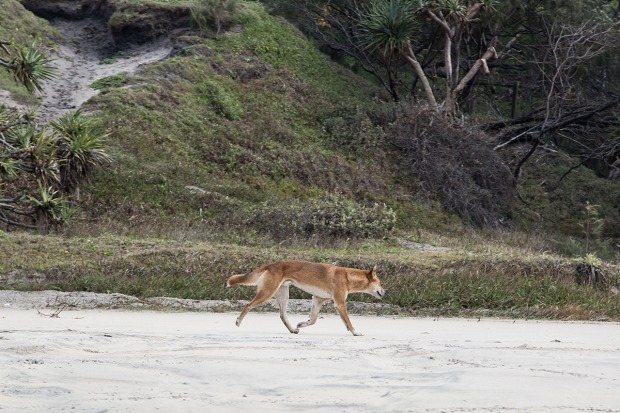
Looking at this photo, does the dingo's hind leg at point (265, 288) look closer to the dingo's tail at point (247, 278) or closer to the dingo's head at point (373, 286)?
the dingo's tail at point (247, 278)

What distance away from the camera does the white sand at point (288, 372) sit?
709 centimetres

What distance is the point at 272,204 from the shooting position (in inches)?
1130

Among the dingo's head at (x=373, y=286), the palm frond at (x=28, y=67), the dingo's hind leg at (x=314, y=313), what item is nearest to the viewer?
the dingo's hind leg at (x=314, y=313)

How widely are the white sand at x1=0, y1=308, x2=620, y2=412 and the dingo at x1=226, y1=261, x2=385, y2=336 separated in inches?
23.2

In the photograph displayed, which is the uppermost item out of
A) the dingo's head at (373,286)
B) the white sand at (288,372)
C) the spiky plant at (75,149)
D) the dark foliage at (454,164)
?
the white sand at (288,372)

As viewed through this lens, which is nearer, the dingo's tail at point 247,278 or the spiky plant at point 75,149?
the dingo's tail at point 247,278

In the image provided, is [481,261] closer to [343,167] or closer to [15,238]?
[15,238]

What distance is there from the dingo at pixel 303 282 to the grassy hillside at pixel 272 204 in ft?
12.6

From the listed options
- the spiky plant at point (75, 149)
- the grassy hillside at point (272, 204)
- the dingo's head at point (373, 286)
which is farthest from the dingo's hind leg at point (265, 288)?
the spiky plant at point (75, 149)

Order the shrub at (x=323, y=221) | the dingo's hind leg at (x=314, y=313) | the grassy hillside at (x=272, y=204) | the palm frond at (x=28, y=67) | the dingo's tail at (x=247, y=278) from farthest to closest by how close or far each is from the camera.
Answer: the shrub at (x=323, y=221) < the palm frond at (x=28, y=67) < the grassy hillside at (x=272, y=204) < the dingo's hind leg at (x=314, y=313) < the dingo's tail at (x=247, y=278)

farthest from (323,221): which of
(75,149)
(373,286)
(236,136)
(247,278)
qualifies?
(247,278)

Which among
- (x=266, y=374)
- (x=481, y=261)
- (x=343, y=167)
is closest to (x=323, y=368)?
(x=266, y=374)

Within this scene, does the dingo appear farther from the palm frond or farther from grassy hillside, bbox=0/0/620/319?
the palm frond

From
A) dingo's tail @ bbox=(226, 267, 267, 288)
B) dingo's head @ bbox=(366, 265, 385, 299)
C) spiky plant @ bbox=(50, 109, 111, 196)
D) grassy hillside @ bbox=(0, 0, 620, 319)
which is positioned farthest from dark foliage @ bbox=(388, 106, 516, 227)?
dingo's tail @ bbox=(226, 267, 267, 288)
